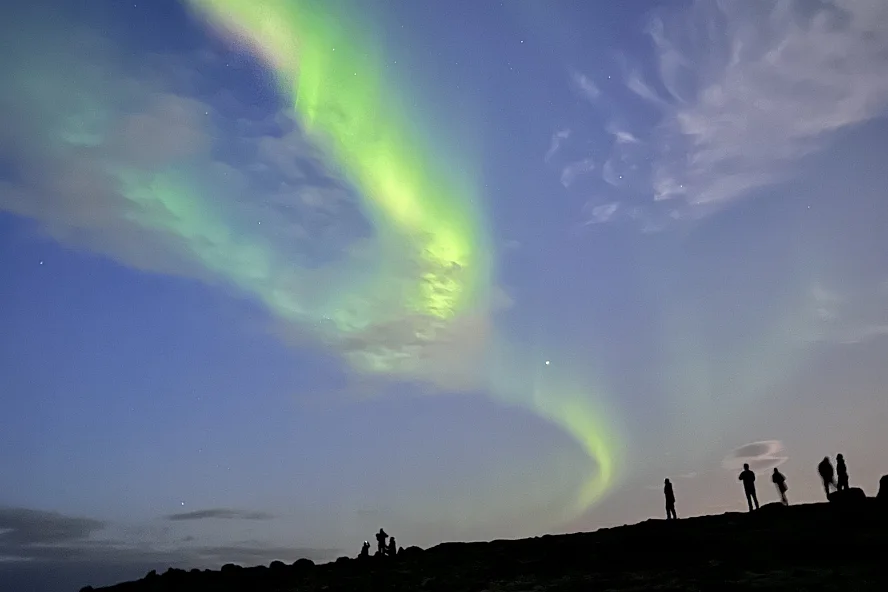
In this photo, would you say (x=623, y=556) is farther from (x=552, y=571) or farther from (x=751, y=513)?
(x=751, y=513)

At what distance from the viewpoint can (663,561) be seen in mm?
26891

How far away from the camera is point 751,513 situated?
31.5m

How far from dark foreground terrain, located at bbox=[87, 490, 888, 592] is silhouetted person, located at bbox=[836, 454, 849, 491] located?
316 cm

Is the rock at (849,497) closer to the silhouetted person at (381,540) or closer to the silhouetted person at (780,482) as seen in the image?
the silhouetted person at (780,482)

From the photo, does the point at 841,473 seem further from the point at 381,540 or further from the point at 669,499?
the point at 381,540

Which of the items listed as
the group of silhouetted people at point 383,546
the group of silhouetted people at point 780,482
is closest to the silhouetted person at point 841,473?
the group of silhouetted people at point 780,482

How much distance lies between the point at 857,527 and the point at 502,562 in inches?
581

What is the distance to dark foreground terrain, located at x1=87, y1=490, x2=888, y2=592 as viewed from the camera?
2323 centimetres

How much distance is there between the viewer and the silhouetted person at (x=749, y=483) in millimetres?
34500

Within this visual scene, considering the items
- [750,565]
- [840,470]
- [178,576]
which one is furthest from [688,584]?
[178,576]

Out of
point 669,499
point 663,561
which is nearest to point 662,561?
point 663,561

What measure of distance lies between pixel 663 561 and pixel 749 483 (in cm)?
1055

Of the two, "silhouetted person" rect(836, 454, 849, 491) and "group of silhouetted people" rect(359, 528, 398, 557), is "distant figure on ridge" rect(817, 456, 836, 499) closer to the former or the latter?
"silhouetted person" rect(836, 454, 849, 491)

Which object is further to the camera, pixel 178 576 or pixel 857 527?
pixel 178 576
